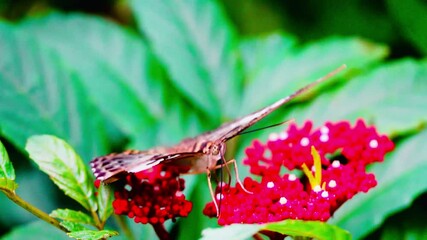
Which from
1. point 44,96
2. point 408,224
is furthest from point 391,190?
point 44,96

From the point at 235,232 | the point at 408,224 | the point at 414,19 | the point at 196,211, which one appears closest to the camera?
the point at 235,232

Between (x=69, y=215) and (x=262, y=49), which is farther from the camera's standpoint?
(x=262, y=49)

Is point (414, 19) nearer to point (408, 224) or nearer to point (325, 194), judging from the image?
point (408, 224)

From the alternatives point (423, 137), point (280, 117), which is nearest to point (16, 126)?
point (280, 117)

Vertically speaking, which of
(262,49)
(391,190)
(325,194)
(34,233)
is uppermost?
(262,49)

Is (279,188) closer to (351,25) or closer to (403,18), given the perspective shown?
(403,18)

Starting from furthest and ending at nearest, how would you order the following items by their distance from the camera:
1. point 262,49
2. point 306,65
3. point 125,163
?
point 262,49 < point 306,65 < point 125,163
